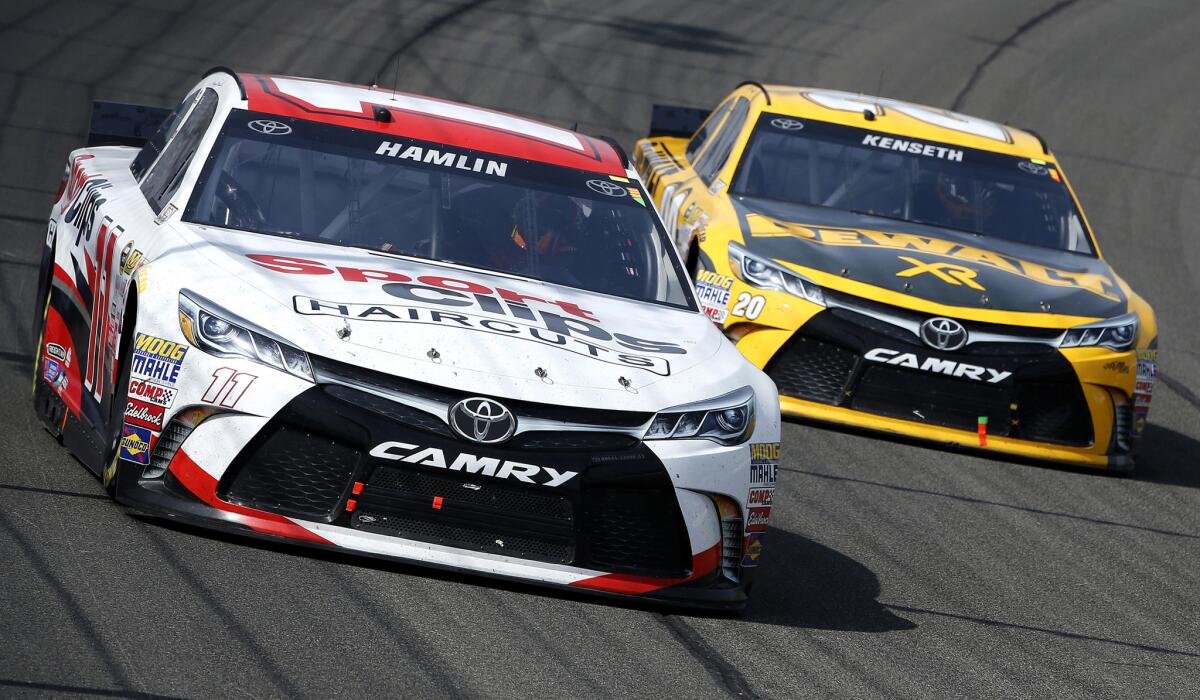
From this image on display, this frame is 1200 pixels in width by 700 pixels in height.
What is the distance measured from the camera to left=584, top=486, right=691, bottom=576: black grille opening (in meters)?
5.84

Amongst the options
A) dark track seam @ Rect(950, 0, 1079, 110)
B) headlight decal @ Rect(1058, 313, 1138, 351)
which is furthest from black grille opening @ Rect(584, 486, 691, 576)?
dark track seam @ Rect(950, 0, 1079, 110)

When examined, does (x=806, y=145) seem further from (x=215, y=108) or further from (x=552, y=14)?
(x=552, y=14)

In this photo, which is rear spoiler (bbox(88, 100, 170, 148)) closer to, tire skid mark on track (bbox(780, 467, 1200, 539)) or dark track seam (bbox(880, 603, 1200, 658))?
tire skid mark on track (bbox(780, 467, 1200, 539))

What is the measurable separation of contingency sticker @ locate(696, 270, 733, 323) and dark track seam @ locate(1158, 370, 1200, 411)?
3510mm

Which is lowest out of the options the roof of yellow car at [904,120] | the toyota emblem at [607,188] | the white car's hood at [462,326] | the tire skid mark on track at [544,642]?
the tire skid mark on track at [544,642]

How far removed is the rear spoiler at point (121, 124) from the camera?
8.73m

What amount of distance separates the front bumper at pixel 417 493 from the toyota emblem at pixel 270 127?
5.64ft

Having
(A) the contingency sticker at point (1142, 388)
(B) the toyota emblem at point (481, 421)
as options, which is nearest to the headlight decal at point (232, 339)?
(B) the toyota emblem at point (481, 421)

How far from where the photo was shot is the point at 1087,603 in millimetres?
7035

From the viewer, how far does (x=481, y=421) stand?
568 cm

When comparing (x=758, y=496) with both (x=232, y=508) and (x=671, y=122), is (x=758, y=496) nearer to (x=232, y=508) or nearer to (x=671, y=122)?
(x=232, y=508)

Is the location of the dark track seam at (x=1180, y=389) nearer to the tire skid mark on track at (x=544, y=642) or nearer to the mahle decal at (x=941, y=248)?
the mahle decal at (x=941, y=248)

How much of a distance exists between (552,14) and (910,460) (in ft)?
48.1

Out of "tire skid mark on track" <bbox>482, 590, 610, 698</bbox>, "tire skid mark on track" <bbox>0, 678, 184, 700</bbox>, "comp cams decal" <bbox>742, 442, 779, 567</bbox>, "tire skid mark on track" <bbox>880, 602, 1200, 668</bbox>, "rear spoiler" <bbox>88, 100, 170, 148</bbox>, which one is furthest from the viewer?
"rear spoiler" <bbox>88, 100, 170, 148</bbox>
